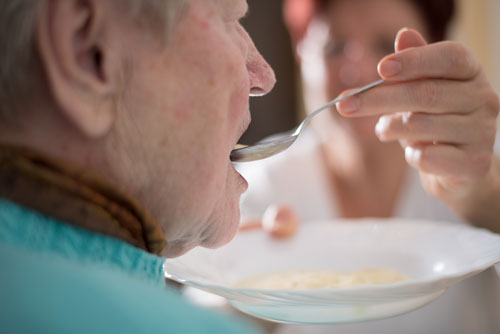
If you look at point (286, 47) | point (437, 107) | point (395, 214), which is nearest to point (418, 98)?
point (437, 107)

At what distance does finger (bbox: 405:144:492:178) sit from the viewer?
0.75 metres

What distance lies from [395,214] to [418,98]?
33.8 inches

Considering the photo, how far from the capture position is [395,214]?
149 cm

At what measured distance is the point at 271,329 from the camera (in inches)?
48.1

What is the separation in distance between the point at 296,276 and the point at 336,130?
882mm

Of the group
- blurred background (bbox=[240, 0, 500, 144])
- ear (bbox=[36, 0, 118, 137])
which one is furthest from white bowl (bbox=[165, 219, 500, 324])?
blurred background (bbox=[240, 0, 500, 144])

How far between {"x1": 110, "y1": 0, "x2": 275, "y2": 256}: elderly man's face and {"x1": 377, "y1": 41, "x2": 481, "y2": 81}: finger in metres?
0.22

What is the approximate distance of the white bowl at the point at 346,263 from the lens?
53 centimetres

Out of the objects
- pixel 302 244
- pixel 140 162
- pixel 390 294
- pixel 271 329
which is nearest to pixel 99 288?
pixel 140 162

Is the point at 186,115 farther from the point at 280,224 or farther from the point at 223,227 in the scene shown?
the point at 280,224

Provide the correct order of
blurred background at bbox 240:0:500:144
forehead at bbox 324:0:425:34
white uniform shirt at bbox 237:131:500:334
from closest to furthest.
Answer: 1. white uniform shirt at bbox 237:131:500:334
2. forehead at bbox 324:0:425:34
3. blurred background at bbox 240:0:500:144

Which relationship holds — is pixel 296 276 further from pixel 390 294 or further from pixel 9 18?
pixel 9 18

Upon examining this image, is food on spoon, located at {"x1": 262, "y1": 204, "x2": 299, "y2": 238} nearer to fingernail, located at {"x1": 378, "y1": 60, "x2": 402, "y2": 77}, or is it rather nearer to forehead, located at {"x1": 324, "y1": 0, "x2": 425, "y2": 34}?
fingernail, located at {"x1": 378, "y1": 60, "x2": 402, "y2": 77}

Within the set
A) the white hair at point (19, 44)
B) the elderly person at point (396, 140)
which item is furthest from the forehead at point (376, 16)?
the white hair at point (19, 44)
